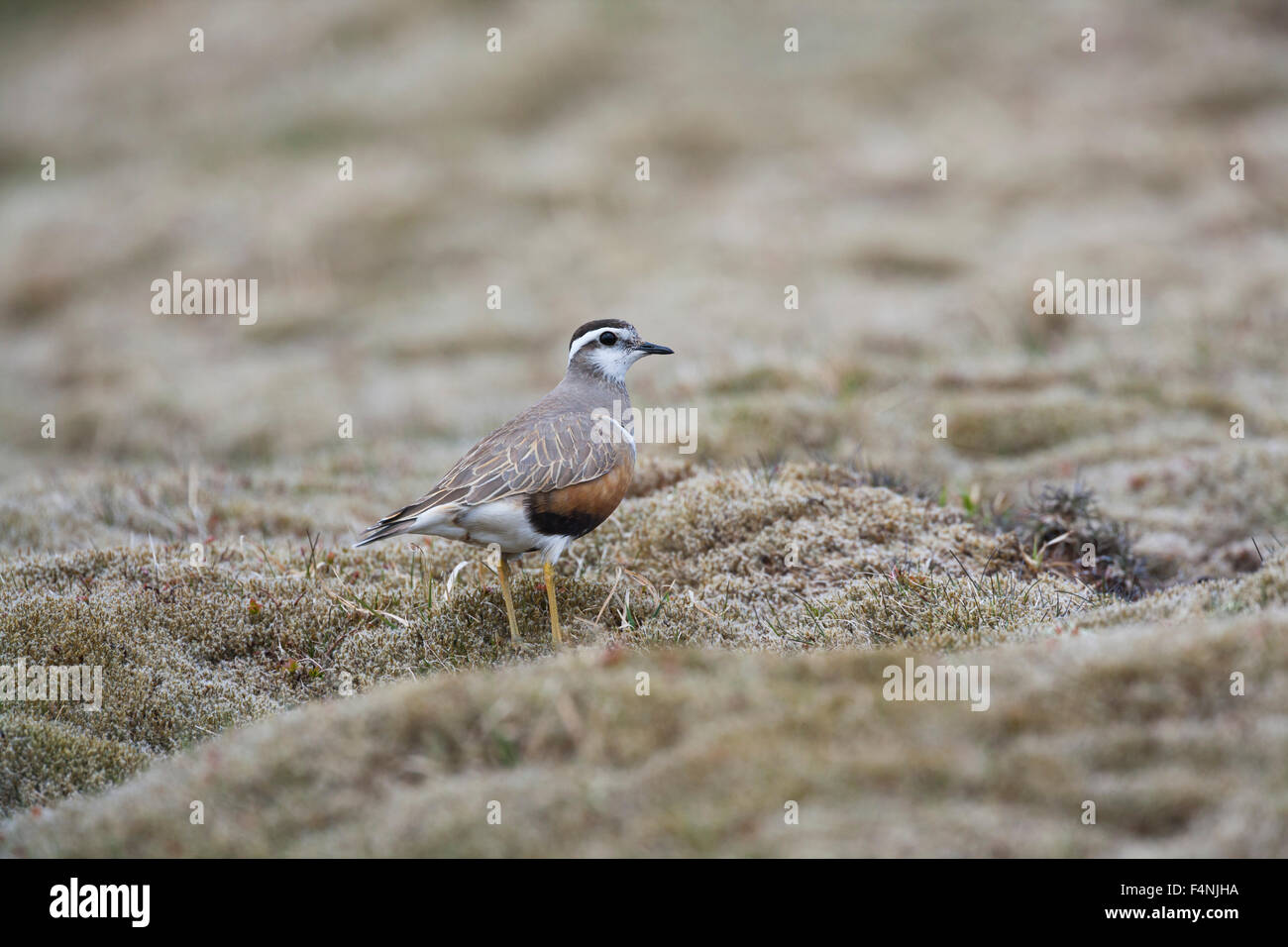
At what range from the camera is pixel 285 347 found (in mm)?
16109

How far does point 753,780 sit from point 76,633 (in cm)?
423

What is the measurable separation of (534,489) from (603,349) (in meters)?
1.65

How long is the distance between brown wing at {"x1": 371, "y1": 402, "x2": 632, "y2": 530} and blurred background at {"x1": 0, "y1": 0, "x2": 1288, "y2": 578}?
1.88 meters

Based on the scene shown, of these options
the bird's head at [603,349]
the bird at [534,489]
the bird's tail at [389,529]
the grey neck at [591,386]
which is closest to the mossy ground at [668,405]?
the bird at [534,489]

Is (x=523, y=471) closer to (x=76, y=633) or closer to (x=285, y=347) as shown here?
(x=76, y=633)

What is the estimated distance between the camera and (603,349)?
771 centimetres

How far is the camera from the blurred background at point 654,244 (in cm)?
1018

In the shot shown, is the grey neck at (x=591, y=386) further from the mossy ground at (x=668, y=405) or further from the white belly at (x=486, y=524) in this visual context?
the white belly at (x=486, y=524)

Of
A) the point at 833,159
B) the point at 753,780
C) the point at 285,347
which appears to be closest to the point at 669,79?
the point at 833,159

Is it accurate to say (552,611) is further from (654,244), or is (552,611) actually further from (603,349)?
(654,244)

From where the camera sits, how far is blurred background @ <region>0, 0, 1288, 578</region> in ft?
33.4

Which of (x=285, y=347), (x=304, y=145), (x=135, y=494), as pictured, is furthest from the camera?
(x=304, y=145)

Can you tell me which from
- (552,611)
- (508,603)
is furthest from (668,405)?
(552,611)
